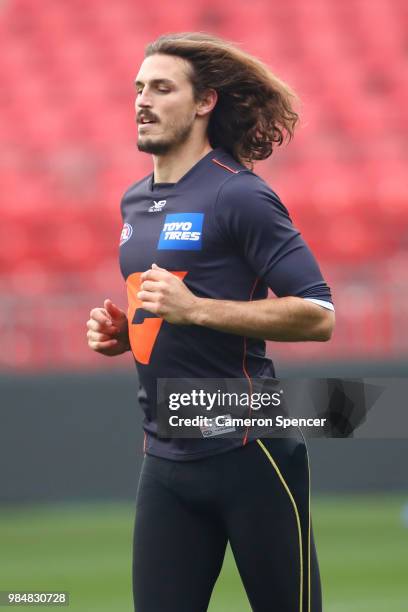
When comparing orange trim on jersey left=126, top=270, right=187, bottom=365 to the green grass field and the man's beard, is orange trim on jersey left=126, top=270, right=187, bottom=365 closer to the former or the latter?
the man's beard

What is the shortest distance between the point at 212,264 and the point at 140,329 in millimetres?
320

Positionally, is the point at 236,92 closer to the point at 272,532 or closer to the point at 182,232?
the point at 182,232

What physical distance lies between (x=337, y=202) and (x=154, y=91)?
10.0 metres

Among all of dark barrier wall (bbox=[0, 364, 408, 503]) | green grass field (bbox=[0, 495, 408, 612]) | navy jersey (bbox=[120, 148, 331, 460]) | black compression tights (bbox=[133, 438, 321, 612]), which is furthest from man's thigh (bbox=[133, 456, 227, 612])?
dark barrier wall (bbox=[0, 364, 408, 503])

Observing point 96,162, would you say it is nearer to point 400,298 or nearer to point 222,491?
point 400,298

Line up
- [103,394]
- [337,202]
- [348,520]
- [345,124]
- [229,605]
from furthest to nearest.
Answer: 1. [345,124]
2. [337,202]
3. [103,394]
4. [348,520]
5. [229,605]

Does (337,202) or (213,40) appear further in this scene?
(337,202)

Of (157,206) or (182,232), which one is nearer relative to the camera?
(182,232)

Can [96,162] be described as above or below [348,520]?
above

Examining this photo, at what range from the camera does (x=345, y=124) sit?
15.3 meters

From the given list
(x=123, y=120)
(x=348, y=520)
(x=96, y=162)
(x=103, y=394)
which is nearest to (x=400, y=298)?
(x=348, y=520)

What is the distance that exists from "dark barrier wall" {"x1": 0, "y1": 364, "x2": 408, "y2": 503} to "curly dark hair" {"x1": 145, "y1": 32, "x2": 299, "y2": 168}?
681 centimetres

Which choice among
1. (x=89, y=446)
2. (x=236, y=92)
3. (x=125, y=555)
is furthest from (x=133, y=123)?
(x=236, y=92)

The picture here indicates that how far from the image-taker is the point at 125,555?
8336 mm
